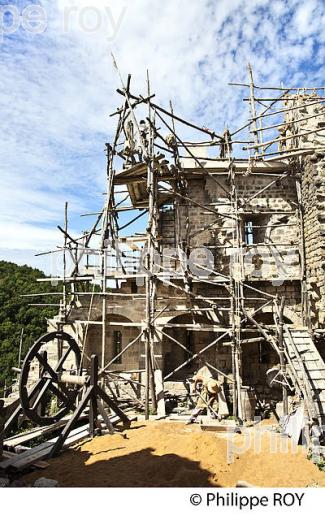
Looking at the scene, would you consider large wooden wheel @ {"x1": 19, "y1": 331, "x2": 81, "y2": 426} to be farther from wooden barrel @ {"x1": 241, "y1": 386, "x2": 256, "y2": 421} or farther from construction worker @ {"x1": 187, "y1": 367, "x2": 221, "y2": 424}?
wooden barrel @ {"x1": 241, "y1": 386, "x2": 256, "y2": 421}

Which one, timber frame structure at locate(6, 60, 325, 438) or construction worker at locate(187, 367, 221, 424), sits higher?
timber frame structure at locate(6, 60, 325, 438)

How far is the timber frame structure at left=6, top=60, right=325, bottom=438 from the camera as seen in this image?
10.6 m

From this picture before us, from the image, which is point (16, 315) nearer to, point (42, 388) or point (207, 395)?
point (207, 395)

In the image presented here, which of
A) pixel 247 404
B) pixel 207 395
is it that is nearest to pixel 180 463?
pixel 207 395

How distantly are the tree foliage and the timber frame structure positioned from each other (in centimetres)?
1702

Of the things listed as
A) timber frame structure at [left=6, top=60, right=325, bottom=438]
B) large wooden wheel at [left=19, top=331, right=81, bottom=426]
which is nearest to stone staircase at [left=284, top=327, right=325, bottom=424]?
timber frame structure at [left=6, top=60, right=325, bottom=438]

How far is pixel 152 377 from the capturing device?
10266 millimetres

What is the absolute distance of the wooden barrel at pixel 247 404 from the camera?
1005 centimetres

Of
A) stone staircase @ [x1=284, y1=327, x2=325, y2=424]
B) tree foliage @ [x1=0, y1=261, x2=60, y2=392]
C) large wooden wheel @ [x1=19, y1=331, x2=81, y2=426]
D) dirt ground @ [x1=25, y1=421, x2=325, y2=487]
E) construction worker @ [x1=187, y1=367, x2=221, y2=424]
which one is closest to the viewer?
dirt ground @ [x1=25, y1=421, x2=325, y2=487]

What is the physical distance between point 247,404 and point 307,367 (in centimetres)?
204

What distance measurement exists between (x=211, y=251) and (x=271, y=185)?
10.7 ft

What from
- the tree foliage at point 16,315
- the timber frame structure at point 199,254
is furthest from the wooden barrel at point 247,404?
the tree foliage at point 16,315

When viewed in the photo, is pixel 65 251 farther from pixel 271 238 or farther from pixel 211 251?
pixel 271 238

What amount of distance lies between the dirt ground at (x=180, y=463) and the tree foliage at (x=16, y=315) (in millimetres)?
20758
